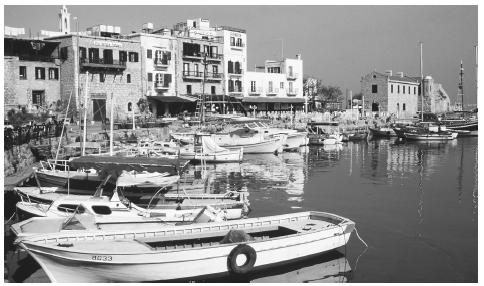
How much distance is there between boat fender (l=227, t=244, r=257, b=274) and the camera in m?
14.7

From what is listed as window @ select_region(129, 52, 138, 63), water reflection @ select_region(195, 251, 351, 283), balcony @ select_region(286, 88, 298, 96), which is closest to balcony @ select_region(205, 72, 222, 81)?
window @ select_region(129, 52, 138, 63)

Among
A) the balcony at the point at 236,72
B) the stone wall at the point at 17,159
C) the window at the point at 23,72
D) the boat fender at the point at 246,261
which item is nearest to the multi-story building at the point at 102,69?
the window at the point at 23,72

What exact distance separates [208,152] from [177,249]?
27838 millimetres

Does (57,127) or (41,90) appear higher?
(41,90)

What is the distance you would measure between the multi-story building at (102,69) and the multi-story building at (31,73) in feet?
3.41

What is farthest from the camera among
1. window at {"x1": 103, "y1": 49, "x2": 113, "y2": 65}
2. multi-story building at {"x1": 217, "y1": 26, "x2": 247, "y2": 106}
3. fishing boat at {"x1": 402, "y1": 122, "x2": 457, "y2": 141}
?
multi-story building at {"x1": 217, "y1": 26, "x2": 247, "y2": 106}

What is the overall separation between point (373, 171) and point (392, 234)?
1841 centimetres

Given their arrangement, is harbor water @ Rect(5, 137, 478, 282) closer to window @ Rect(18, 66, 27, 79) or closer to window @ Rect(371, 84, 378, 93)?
window @ Rect(18, 66, 27, 79)

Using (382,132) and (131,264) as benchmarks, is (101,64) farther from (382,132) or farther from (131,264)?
(131,264)

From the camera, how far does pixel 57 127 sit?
4091 centimetres

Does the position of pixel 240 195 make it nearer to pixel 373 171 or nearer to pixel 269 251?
pixel 269 251

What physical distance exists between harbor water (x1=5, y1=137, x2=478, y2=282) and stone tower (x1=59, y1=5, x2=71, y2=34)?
27.8 m
